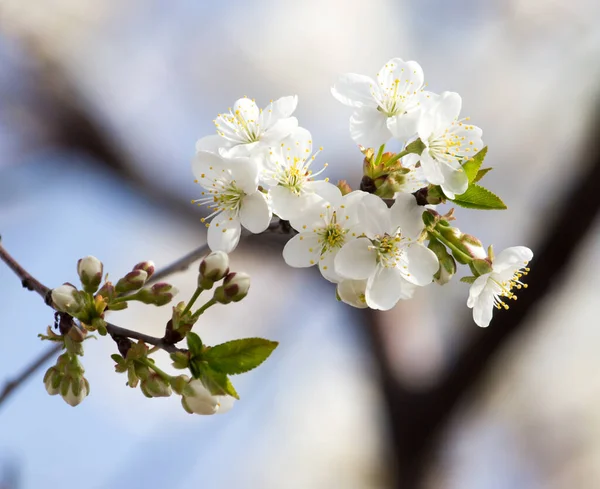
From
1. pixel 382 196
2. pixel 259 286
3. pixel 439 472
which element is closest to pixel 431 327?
pixel 439 472

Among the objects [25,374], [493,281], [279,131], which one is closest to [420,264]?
[493,281]

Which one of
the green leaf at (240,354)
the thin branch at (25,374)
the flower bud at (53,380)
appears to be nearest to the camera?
the green leaf at (240,354)

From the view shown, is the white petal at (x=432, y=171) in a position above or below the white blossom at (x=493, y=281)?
above

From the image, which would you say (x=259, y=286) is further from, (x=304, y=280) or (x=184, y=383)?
(x=184, y=383)

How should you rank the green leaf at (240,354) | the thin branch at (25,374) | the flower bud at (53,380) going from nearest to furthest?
the green leaf at (240,354) → the flower bud at (53,380) → the thin branch at (25,374)

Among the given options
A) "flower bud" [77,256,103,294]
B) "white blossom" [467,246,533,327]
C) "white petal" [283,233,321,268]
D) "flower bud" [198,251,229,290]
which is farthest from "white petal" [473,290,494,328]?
"flower bud" [77,256,103,294]

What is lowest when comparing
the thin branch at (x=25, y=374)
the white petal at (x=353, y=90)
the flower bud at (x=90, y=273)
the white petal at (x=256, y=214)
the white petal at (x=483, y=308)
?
the thin branch at (x=25, y=374)

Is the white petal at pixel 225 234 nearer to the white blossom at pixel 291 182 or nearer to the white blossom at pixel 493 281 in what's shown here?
the white blossom at pixel 291 182

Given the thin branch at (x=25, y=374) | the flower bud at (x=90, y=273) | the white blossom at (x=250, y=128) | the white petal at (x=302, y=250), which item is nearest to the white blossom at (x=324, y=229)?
the white petal at (x=302, y=250)
